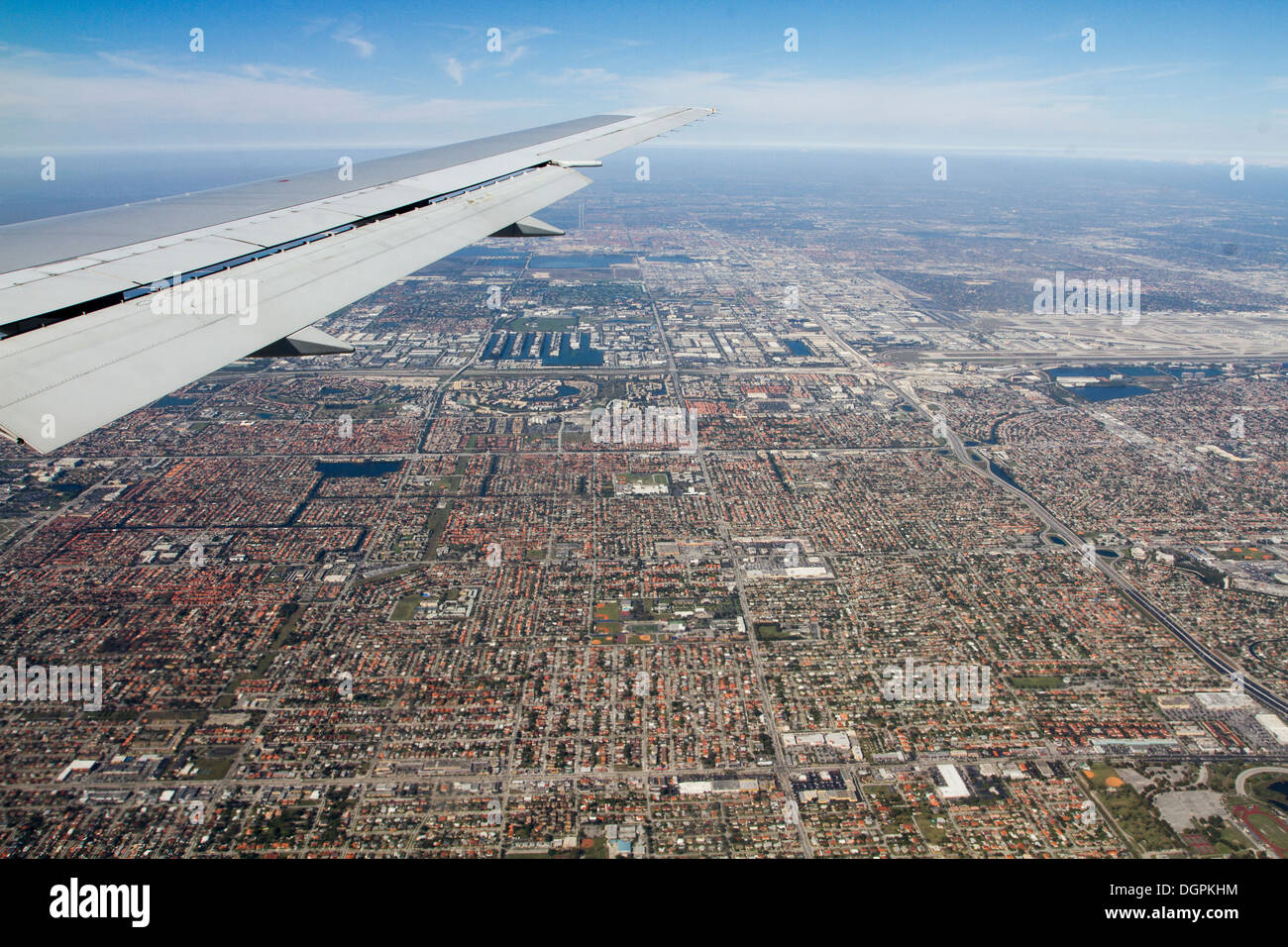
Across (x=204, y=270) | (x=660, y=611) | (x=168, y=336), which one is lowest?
(x=660, y=611)

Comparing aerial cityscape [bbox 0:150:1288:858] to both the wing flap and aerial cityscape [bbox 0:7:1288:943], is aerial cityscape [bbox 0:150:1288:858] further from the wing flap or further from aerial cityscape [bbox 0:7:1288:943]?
the wing flap

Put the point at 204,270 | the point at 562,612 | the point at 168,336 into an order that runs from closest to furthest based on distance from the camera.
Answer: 1. the point at 168,336
2. the point at 204,270
3. the point at 562,612

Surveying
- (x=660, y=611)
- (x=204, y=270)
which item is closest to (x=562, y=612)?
(x=660, y=611)

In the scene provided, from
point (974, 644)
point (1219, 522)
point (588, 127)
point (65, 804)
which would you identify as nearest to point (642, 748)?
point (974, 644)

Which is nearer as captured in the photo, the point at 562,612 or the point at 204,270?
the point at 204,270

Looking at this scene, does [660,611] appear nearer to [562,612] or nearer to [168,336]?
[562,612]

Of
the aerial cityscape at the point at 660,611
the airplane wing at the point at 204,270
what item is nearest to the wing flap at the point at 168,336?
the airplane wing at the point at 204,270

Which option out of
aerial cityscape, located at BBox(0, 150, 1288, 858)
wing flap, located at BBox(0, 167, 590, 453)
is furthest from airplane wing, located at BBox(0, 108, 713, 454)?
aerial cityscape, located at BBox(0, 150, 1288, 858)
